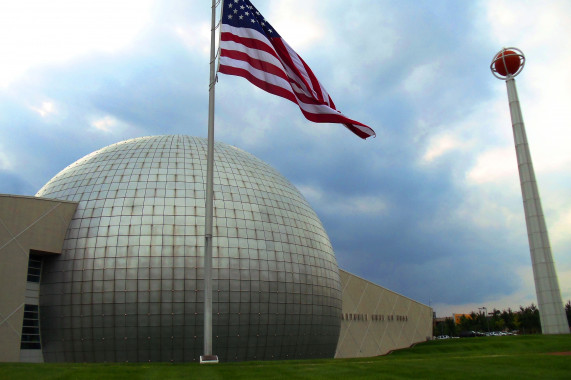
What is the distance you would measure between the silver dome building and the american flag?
1074cm

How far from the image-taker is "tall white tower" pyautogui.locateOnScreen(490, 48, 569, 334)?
44.8 m

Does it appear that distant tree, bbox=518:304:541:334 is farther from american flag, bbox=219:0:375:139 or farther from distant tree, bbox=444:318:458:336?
american flag, bbox=219:0:375:139

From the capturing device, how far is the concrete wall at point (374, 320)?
A: 49875mm

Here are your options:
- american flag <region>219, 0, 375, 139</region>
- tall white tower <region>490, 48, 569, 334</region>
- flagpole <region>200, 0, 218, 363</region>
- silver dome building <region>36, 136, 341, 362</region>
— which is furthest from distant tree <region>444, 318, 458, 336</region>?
flagpole <region>200, 0, 218, 363</region>

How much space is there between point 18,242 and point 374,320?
3880 centimetres

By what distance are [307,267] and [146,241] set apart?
1072 centimetres

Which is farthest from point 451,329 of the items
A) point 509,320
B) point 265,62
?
point 265,62

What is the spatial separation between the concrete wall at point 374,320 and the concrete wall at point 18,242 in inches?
1144

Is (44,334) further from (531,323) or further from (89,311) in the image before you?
(531,323)

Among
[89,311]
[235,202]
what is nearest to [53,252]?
[89,311]

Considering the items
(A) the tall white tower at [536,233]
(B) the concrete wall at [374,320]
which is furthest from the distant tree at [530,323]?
(A) the tall white tower at [536,233]

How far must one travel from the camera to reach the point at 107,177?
31.5 metres

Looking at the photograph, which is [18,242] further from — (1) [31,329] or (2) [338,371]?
(2) [338,371]

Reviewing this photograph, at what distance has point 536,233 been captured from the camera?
46.3m
